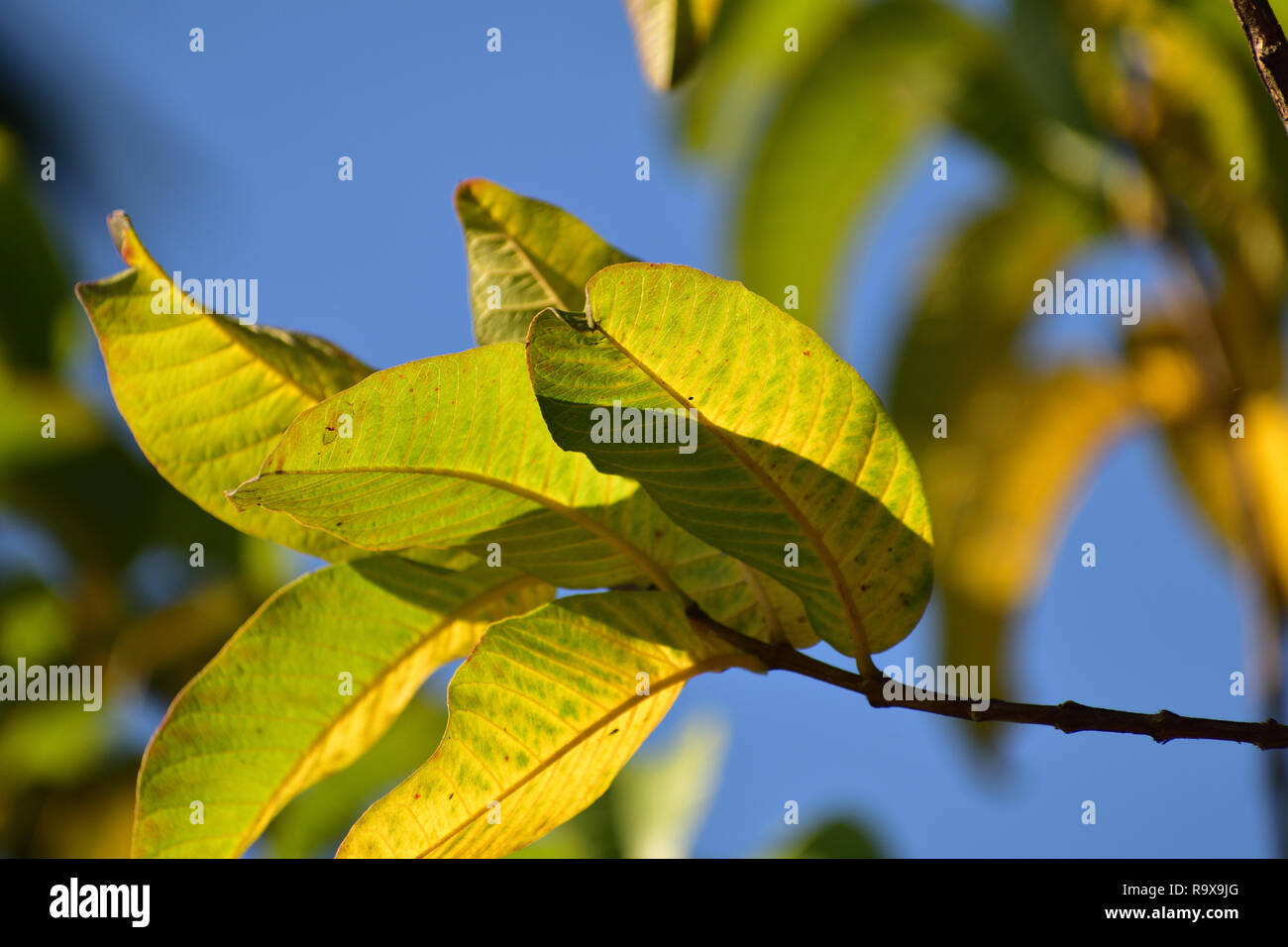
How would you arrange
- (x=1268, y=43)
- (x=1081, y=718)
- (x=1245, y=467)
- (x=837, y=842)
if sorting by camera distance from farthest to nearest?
(x=1245, y=467), (x=837, y=842), (x=1081, y=718), (x=1268, y=43)

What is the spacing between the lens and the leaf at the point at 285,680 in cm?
87

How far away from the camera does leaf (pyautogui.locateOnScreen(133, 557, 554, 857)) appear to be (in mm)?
873

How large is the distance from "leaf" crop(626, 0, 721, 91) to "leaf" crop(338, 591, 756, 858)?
41 cm

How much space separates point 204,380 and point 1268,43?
2.45ft

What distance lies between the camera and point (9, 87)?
326cm

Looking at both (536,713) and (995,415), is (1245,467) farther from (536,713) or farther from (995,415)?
(536,713)

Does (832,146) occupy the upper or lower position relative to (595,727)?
upper

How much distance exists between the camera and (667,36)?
2.77 ft

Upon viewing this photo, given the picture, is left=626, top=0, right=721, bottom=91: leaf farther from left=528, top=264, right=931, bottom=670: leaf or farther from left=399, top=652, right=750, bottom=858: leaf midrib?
left=399, top=652, right=750, bottom=858: leaf midrib

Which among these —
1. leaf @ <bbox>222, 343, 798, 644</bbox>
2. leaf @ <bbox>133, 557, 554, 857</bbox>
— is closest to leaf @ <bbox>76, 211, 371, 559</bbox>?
leaf @ <bbox>133, 557, 554, 857</bbox>

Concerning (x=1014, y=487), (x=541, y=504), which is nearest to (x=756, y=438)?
(x=541, y=504)

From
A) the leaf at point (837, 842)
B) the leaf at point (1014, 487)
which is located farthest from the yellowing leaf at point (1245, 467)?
the leaf at point (837, 842)
